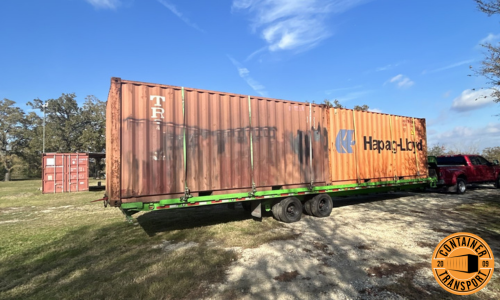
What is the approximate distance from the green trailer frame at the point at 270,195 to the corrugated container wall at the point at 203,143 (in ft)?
0.56

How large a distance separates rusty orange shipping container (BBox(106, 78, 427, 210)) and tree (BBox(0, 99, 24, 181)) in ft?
166

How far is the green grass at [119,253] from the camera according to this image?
3.87 metres

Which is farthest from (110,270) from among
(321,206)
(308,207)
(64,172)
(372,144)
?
(64,172)

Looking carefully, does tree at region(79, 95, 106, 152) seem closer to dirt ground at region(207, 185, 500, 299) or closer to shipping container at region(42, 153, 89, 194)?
shipping container at region(42, 153, 89, 194)

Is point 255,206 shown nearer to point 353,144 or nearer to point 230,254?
point 230,254

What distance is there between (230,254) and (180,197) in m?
1.73

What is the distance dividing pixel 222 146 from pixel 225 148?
9 centimetres

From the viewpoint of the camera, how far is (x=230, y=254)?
5094 mm

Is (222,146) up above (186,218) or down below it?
above

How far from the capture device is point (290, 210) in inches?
299

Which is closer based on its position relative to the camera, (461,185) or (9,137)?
(461,185)

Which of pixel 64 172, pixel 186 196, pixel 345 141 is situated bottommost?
pixel 186 196

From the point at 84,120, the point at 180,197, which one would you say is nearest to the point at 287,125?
the point at 180,197

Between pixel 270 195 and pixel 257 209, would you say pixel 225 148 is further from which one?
pixel 257 209
